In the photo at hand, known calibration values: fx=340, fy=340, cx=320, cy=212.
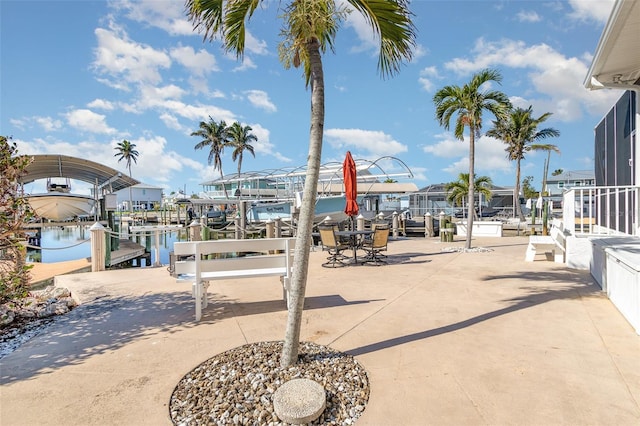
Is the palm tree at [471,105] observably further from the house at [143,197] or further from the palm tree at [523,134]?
the house at [143,197]

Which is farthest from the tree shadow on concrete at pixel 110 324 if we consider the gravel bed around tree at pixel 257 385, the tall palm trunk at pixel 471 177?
the tall palm trunk at pixel 471 177

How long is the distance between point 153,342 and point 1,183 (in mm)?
2971

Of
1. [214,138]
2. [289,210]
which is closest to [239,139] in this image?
[214,138]

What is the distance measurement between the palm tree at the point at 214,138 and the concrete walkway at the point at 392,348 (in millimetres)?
39610

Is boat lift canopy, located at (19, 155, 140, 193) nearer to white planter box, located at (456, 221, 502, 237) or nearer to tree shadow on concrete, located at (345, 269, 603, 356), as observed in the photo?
tree shadow on concrete, located at (345, 269, 603, 356)

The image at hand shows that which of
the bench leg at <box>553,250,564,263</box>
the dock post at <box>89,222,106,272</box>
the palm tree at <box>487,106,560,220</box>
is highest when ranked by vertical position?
the palm tree at <box>487,106,560,220</box>

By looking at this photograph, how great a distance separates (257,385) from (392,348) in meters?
1.43

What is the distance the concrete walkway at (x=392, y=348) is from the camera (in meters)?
2.45

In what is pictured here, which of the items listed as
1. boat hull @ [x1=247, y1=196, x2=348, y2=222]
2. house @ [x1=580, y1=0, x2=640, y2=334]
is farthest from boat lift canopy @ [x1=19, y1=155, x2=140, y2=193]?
house @ [x1=580, y1=0, x2=640, y2=334]

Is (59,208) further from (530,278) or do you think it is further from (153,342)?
(530,278)

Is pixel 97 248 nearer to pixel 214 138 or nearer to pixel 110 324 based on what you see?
pixel 110 324

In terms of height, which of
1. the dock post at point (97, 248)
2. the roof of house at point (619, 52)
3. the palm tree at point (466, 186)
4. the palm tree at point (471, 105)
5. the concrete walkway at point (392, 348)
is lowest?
the concrete walkway at point (392, 348)

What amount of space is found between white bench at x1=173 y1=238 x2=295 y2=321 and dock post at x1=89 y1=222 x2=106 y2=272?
446 cm

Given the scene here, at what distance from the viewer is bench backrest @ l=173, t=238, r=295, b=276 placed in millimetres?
4344
